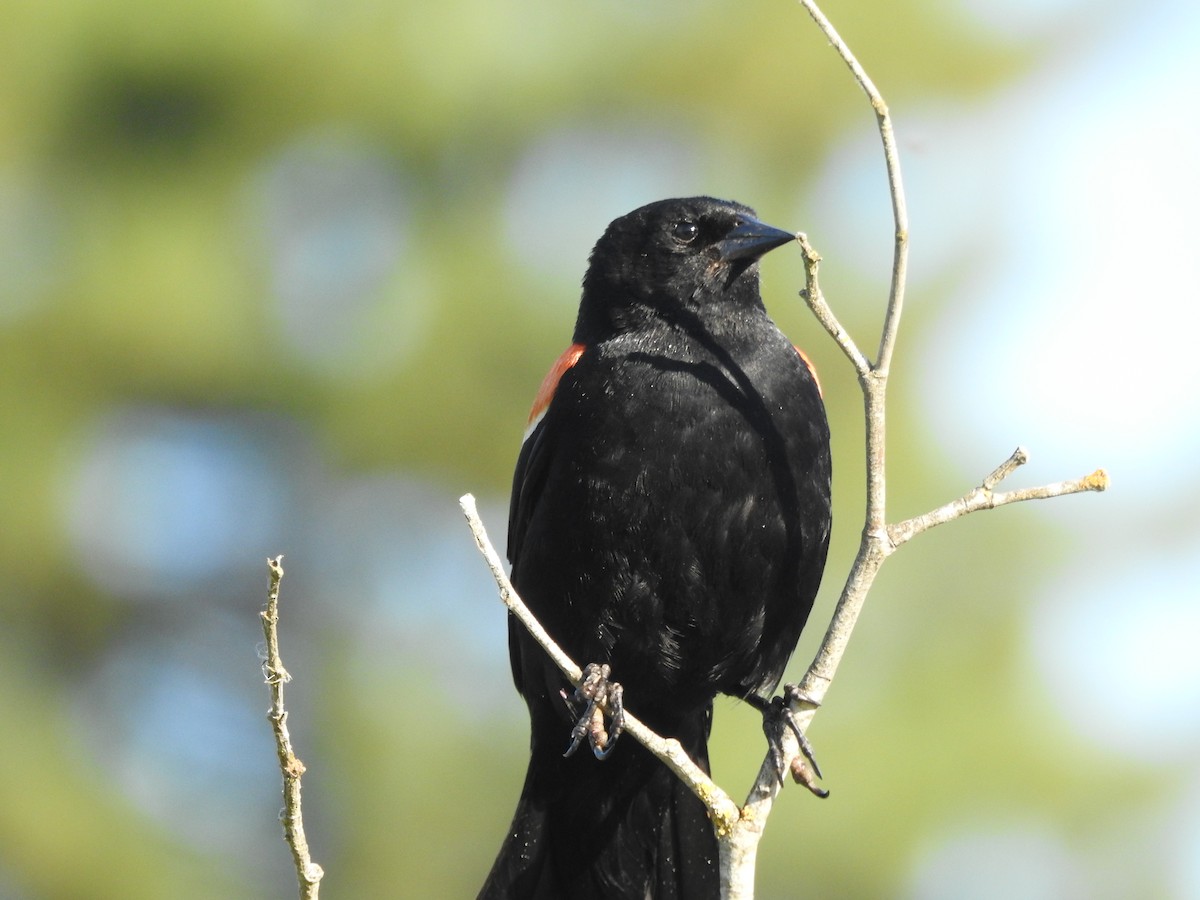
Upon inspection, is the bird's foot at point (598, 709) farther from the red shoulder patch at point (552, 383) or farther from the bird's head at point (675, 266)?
the bird's head at point (675, 266)

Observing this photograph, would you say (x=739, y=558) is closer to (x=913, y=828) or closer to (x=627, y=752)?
(x=627, y=752)

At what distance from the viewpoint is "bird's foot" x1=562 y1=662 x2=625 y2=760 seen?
3.40 m

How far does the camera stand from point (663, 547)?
354 centimetres

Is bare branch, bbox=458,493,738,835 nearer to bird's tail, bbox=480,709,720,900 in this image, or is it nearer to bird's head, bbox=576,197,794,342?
bird's tail, bbox=480,709,720,900

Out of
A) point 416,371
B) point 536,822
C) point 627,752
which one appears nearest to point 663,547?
point 627,752

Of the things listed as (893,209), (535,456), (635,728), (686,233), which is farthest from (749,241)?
(635,728)

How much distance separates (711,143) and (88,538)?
4.84 m

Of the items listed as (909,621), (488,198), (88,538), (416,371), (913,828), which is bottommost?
(913,828)

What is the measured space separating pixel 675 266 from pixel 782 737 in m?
1.43

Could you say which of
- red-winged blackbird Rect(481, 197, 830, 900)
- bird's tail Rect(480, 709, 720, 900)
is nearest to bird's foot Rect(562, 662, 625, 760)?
red-winged blackbird Rect(481, 197, 830, 900)

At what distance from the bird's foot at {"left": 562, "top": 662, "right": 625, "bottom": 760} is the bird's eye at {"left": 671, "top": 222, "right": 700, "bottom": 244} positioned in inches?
51.3

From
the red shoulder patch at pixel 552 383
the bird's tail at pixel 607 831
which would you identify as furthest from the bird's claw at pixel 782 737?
the red shoulder patch at pixel 552 383

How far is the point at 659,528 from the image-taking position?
3525 mm

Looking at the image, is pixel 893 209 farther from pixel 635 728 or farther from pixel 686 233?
pixel 686 233
